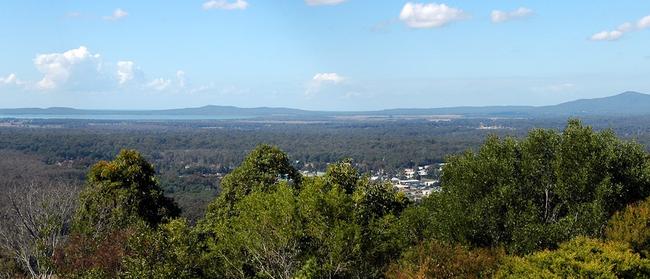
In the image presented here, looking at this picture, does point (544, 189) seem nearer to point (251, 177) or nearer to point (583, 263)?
point (583, 263)

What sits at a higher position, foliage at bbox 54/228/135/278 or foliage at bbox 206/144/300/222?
foliage at bbox 206/144/300/222

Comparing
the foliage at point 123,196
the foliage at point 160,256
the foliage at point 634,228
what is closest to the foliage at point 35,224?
the foliage at point 123,196

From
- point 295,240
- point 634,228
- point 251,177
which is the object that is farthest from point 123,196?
point 634,228

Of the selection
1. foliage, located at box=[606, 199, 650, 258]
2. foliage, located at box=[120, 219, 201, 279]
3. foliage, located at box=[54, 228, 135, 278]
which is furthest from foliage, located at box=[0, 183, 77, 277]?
foliage, located at box=[606, 199, 650, 258]

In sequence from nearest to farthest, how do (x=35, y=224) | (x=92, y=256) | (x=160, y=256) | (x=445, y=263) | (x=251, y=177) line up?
1. (x=445, y=263)
2. (x=160, y=256)
3. (x=92, y=256)
4. (x=35, y=224)
5. (x=251, y=177)

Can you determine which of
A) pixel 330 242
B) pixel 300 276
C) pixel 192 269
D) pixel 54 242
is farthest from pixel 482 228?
pixel 54 242

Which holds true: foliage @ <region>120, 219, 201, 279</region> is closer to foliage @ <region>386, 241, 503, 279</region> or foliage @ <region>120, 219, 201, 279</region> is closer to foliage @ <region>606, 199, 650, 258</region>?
foliage @ <region>386, 241, 503, 279</region>

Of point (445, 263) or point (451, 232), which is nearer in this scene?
point (445, 263)
